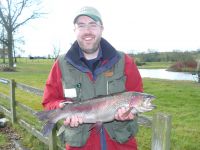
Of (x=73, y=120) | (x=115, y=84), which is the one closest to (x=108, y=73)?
(x=115, y=84)

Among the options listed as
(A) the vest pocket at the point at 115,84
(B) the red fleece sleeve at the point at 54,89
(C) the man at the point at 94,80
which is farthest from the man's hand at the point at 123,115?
(B) the red fleece sleeve at the point at 54,89

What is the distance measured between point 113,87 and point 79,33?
26.6 inches

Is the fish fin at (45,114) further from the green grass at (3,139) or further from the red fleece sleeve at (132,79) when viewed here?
the green grass at (3,139)

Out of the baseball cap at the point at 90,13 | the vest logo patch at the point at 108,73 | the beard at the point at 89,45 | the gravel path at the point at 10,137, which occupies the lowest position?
the gravel path at the point at 10,137

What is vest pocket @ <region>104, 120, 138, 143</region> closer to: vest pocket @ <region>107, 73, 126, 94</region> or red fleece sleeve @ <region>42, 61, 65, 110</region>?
vest pocket @ <region>107, 73, 126, 94</region>

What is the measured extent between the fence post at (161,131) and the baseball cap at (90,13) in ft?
4.06

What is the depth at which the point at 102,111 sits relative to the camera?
3.62 m

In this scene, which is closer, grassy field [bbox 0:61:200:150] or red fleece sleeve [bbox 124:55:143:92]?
red fleece sleeve [bbox 124:55:143:92]

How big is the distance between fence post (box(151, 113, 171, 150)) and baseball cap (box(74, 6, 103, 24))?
124 cm

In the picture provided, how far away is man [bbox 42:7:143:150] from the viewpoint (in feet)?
12.4

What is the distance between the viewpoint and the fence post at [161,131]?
380 centimetres

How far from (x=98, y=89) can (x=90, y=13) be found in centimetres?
81

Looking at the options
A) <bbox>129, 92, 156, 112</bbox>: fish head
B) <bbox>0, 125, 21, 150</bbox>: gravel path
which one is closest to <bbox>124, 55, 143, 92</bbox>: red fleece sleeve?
<bbox>129, 92, 156, 112</bbox>: fish head

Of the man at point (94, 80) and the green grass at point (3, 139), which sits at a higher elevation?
the man at point (94, 80)
